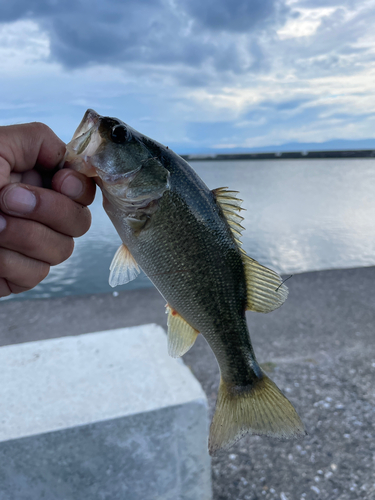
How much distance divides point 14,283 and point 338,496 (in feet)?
9.80

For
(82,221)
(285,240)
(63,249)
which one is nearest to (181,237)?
(82,221)

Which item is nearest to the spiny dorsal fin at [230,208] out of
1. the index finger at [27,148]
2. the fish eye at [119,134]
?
the fish eye at [119,134]

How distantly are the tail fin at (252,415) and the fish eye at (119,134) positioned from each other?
3.29ft

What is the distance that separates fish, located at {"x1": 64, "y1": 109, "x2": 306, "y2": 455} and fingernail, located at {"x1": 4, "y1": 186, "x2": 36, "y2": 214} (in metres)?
0.23

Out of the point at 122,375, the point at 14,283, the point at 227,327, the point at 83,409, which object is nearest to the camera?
the point at 227,327

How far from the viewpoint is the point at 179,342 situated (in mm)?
1489

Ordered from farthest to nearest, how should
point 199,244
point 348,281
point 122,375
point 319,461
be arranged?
1. point 348,281
2. point 319,461
3. point 122,375
4. point 199,244

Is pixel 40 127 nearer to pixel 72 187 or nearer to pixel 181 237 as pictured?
pixel 72 187

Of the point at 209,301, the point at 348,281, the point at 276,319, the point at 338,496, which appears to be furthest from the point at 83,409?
the point at 348,281

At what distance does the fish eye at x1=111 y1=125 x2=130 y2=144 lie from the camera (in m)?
1.37

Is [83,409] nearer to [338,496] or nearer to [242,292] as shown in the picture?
[242,292]

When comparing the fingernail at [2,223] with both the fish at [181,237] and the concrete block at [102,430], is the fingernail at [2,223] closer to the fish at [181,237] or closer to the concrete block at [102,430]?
the fish at [181,237]

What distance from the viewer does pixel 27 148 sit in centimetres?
160

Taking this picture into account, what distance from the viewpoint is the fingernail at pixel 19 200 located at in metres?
1.51
